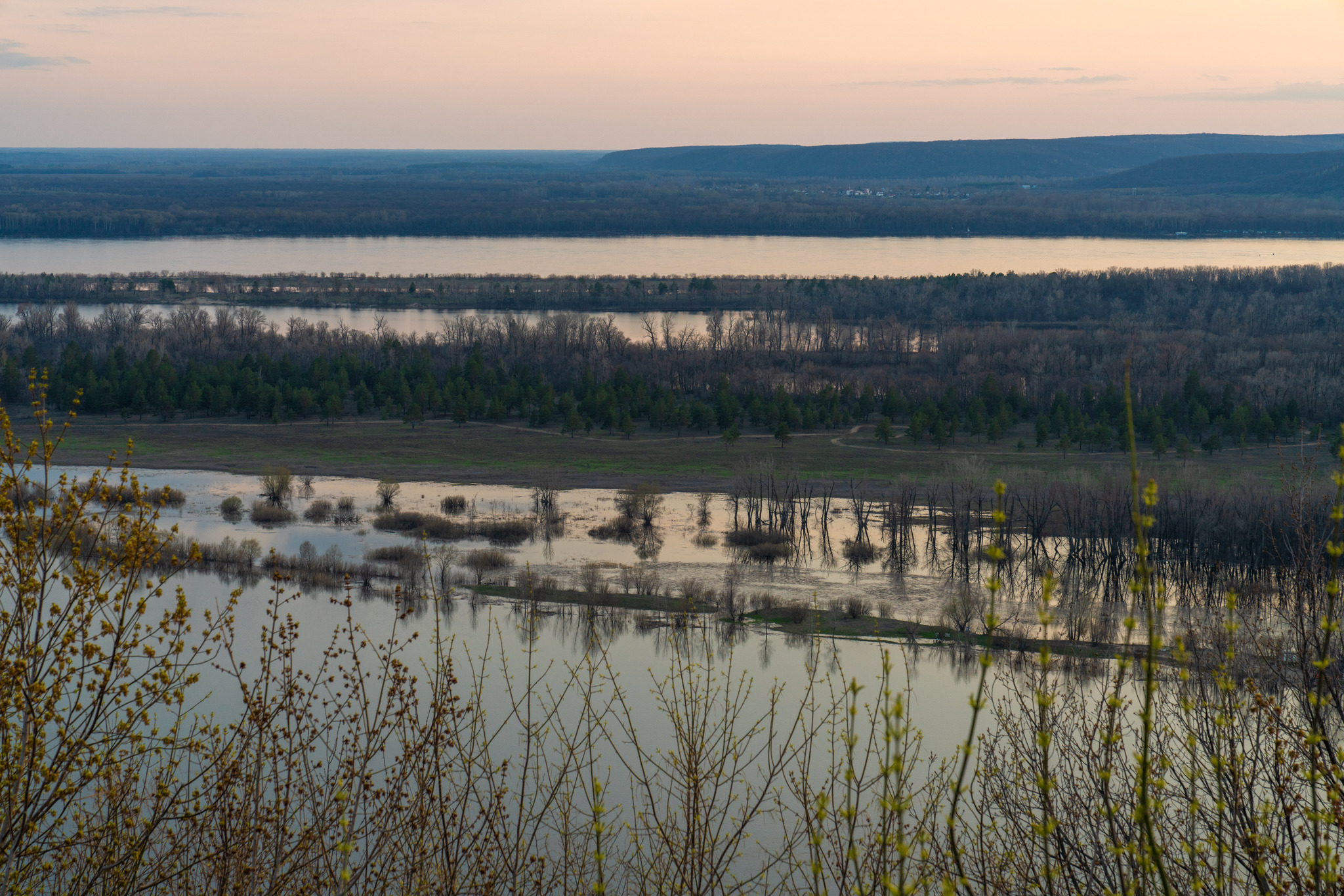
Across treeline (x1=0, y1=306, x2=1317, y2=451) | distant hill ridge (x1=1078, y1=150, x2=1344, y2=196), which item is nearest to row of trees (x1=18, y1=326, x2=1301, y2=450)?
treeline (x1=0, y1=306, x2=1317, y2=451)

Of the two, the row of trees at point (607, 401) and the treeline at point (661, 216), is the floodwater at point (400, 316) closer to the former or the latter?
the row of trees at point (607, 401)

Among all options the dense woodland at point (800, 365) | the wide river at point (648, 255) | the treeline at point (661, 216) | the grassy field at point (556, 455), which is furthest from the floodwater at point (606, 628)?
the treeline at point (661, 216)

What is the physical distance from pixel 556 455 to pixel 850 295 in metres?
42.1

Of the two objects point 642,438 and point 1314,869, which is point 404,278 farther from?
point 1314,869

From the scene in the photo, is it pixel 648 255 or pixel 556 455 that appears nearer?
pixel 556 455

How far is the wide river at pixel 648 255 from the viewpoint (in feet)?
331

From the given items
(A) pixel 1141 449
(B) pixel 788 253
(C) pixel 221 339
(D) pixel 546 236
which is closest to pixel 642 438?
(A) pixel 1141 449

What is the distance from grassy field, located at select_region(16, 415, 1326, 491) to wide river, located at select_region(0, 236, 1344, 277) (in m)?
54.1

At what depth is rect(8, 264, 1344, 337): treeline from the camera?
72688 millimetres

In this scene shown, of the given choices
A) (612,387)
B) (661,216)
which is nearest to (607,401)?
(612,387)

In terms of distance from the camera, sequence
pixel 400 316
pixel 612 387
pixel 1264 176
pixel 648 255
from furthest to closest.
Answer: pixel 1264 176
pixel 648 255
pixel 400 316
pixel 612 387

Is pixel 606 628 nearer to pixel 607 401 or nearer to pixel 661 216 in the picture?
pixel 607 401

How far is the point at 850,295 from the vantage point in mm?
78875

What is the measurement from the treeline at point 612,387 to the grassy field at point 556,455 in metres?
0.93
